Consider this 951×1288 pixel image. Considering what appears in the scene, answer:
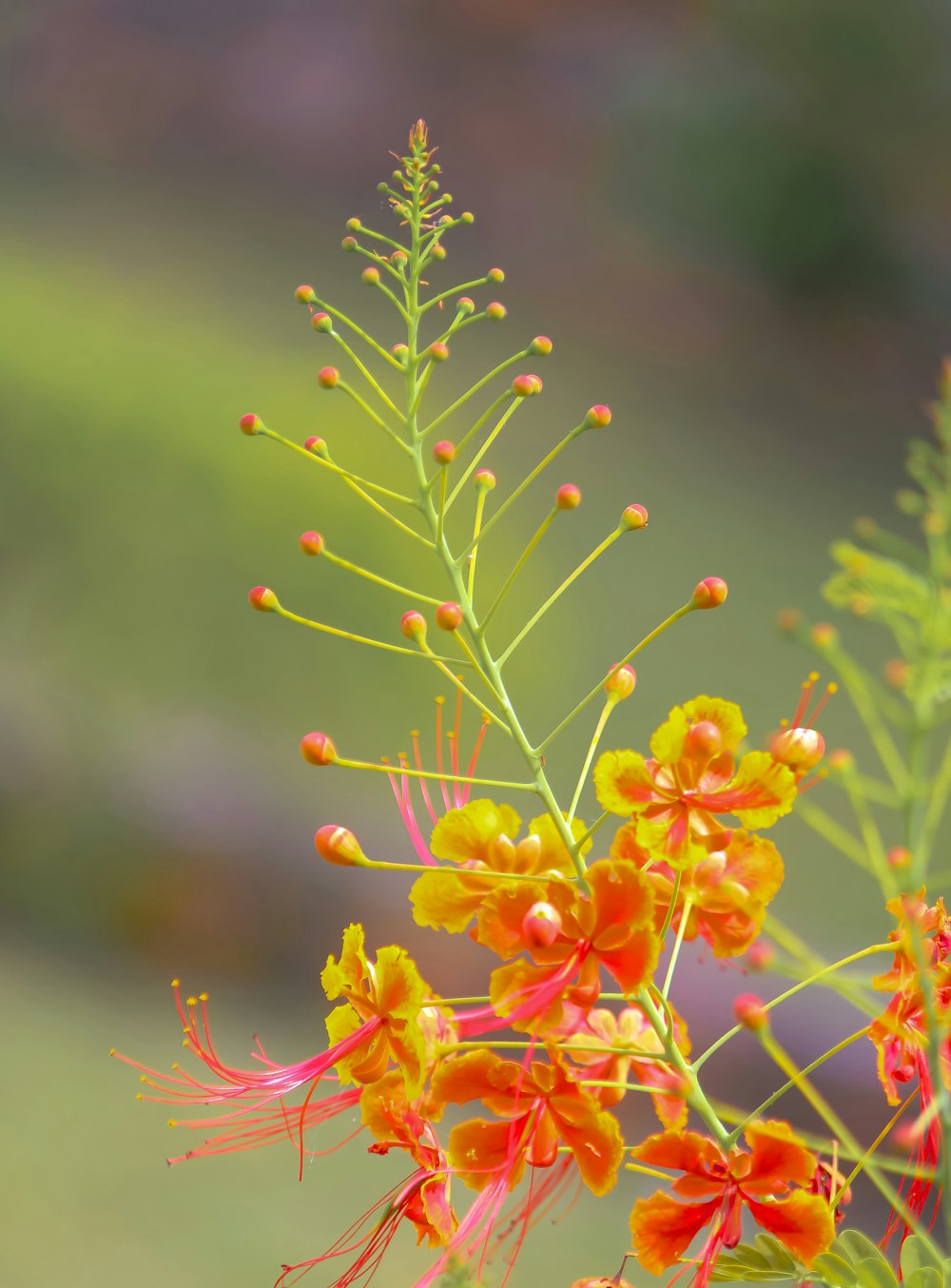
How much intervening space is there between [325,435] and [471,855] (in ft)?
3.78

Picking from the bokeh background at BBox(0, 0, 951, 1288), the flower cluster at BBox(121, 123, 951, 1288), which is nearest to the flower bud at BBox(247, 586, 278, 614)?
the flower cluster at BBox(121, 123, 951, 1288)

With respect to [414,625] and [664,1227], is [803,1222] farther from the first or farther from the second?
[414,625]

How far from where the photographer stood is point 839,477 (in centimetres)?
168

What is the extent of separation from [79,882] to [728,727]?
0.92 m

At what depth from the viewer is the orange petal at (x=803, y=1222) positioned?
9.6 inches

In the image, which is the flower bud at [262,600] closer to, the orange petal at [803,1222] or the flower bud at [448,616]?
the flower bud at [448,616]

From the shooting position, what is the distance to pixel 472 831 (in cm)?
28

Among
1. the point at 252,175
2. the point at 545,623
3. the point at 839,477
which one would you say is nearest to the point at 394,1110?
the point at 545,623

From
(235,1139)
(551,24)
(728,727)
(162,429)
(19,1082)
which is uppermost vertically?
(551,24)

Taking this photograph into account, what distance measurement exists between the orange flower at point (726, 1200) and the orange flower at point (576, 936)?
3 cm

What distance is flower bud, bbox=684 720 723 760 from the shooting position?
256 mm

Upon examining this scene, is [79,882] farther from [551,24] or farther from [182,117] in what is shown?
[551,24]

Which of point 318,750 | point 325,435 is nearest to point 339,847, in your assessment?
point 318,750

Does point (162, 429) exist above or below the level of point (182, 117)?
below
